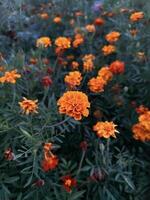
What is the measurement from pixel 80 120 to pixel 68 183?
0.45m

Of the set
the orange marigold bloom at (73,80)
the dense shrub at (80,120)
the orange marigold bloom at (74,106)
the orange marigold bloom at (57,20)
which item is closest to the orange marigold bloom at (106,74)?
the dense shrub at (80,120)

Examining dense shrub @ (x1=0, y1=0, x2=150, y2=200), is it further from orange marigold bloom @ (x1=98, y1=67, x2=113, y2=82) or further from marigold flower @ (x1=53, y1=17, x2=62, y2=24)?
marigold flower @ (x1=53, y1=17, x2=62, y2=24)

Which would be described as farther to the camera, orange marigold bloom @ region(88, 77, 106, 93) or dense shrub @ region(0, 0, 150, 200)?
orange marigold bloom @ region(88, 77, 106, 93)

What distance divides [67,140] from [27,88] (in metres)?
0.30

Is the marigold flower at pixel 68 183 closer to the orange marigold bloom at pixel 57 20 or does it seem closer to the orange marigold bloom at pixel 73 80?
the orange marigold bloom at pixel 73 80

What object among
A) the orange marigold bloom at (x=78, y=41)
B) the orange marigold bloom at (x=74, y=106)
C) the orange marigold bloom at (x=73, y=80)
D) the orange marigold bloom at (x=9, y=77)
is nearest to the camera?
the orange marigold bloom at (x=74, y=106)

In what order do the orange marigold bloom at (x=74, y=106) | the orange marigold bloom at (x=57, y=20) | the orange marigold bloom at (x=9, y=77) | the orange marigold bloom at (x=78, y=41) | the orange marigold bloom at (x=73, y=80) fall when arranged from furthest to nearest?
the orange marigold bloom at (x=57, y=20)
the orange marigold bloom at (x=78, y=41)
the orange marigold bloom at (x=73, y=80)
the orange marigold bloom at (x=9, y=77)
the orange marigold bloom at (x=74, y=106)

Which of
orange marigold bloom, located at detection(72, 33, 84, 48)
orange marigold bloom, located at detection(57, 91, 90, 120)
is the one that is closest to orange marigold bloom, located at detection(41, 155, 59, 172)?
orange marigold bloom, located at detection(57, 91, 90, 120)

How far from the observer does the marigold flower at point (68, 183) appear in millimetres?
1482

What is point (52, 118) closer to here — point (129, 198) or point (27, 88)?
point (27, 88)

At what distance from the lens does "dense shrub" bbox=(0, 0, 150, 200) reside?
1514mm

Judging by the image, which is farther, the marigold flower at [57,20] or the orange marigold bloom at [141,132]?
the marigold flower at [57,20]

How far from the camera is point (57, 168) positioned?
5.46 ft

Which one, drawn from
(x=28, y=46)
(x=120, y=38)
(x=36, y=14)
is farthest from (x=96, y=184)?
(x=36, y=14)
